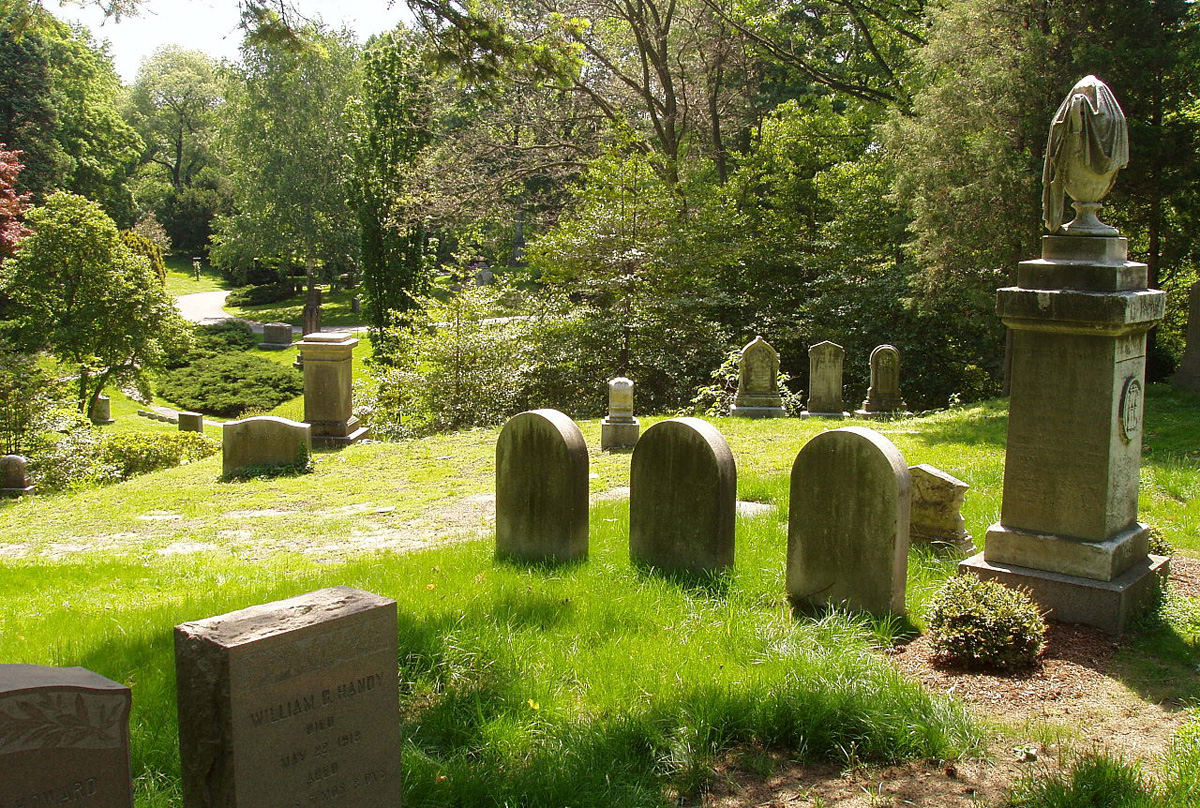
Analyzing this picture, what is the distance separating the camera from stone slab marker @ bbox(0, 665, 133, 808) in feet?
9.26

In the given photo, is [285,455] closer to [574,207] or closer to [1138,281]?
[1138,281]

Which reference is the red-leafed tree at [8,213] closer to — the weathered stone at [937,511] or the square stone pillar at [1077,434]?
the weathered stone at [937,511]

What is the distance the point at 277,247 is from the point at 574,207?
74.1 feet

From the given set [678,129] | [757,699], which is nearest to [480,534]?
[757,699]

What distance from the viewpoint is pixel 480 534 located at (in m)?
9.15

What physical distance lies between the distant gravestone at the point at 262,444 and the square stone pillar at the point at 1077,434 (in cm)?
1034

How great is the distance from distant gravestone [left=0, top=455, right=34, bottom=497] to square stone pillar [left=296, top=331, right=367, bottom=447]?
4.29m

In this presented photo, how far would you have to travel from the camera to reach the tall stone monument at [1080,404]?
5770 millimetres

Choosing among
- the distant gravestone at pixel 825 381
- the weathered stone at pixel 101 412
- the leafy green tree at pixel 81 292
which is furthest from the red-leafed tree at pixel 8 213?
the distant gravestone at pixel 825 381

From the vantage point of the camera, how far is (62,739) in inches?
115

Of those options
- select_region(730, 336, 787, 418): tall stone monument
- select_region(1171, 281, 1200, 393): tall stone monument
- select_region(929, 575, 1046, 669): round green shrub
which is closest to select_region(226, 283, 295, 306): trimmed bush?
select_region(730, 336, 787, 418): tall stone monument

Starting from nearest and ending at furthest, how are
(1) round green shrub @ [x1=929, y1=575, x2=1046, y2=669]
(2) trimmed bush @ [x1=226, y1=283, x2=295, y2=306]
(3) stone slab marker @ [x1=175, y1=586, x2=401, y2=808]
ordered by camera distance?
(3) stone slab marker @ [x1=175, y1=586, x2=401, y2=808]
(1) round green shrub @ [x1=929, y1=575, x2=1046, y2=669]
(2) trimmed bush @ [x1=226, y1=283, x2=295, y2=306]

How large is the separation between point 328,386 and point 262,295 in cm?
3920

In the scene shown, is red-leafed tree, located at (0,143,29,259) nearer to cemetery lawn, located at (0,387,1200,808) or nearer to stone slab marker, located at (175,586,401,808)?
cemetery lawn, located at (0,387,1200,808)
